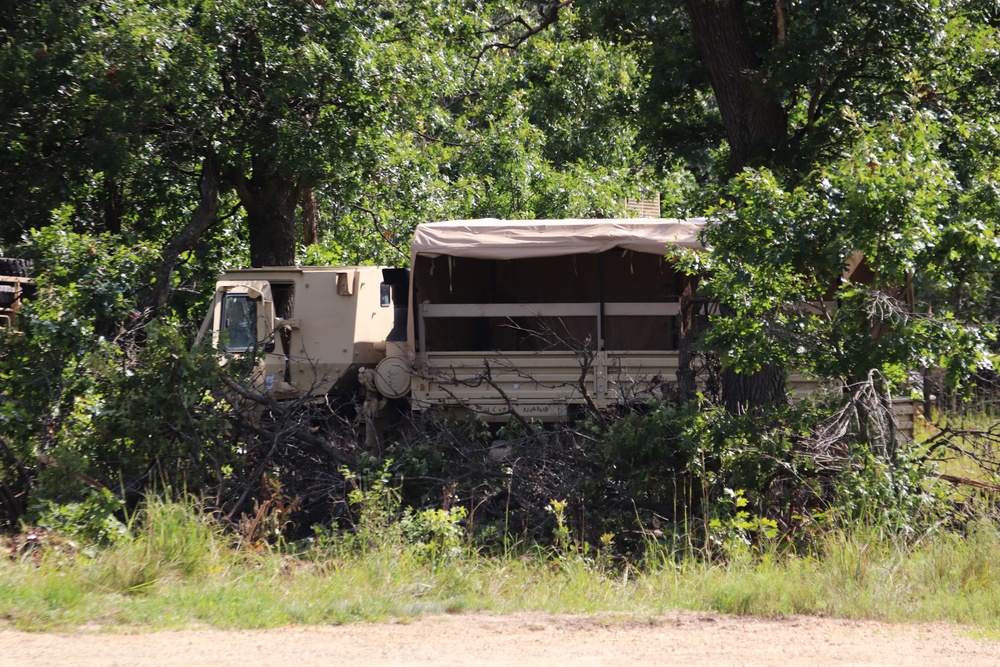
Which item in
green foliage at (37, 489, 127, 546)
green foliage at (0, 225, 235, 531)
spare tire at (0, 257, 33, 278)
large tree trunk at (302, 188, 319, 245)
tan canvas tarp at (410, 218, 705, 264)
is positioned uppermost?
large tree trunk at (302, 188, 319, 245)

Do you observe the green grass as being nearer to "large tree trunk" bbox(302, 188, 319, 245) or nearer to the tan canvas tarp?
the tan canvas tarp

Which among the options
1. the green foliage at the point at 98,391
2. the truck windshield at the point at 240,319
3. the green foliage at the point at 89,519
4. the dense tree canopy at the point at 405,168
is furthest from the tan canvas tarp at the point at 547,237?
the green foliage at the point at 89,519

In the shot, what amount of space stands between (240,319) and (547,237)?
369 cm

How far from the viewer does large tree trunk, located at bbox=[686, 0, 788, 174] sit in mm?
9852

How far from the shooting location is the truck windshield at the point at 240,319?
11406 millimetres

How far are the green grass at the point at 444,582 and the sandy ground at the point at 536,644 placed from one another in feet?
0.60

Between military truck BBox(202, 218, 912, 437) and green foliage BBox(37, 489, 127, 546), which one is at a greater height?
military truck BBox(202, 218, 912, 437)

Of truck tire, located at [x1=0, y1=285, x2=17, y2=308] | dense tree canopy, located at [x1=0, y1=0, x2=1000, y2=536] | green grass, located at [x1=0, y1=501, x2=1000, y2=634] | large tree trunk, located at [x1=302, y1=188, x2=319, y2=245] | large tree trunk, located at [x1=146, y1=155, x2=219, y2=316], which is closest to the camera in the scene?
green grass, located at [x1=0, y1=501, x2=1000, y2=634]

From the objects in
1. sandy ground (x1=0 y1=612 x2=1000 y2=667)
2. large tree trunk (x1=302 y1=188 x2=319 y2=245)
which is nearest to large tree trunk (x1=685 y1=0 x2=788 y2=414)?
sandy ground (x1=0 y1=612 x2=1000 y2=667)

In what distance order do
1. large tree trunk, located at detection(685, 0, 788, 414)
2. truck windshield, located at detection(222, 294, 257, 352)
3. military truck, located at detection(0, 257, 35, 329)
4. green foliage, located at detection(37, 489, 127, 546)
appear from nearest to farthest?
green foliage, located at detection(37, 489, 127, 546), military truck, located at detection(0, 257, 35, 329), large tree trunk, located at detection(685, 0, 788, 414), truck windshield, located at detection(222, 294, 257, 352)

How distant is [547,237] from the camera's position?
10.5 metres

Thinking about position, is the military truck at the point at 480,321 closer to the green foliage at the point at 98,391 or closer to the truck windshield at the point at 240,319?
the truck windshield at the point at 240,319

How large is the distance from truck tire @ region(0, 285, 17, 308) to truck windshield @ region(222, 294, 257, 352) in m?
2.30

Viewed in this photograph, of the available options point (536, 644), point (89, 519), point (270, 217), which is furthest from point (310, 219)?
point (536, 644)
